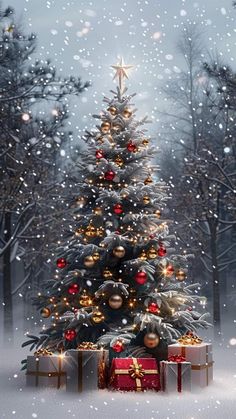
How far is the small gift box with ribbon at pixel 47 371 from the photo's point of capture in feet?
37.6

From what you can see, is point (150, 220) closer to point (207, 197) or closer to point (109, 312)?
point (109, 312)

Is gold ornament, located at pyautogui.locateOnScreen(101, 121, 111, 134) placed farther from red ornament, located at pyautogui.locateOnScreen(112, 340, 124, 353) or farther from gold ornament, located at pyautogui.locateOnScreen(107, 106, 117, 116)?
red ornament, located at pyautogui.locateOnScreen(112, 340, 124, 353)

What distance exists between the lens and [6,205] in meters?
17.7

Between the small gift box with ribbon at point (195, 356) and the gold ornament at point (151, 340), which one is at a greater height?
the gold ornament at point (151, 340)

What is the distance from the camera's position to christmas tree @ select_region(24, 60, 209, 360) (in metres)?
12.0

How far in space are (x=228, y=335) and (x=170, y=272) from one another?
11497 mm

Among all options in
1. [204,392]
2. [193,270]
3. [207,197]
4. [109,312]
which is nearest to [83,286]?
[109,312]

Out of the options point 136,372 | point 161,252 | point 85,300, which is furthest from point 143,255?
point 136,372

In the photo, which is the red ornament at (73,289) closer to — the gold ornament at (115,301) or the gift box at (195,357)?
the gold ornament at (115,301)

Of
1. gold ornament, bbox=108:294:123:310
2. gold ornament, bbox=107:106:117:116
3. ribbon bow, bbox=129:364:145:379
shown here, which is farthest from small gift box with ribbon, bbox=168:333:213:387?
gold ornament, bbox=107:106:117:116

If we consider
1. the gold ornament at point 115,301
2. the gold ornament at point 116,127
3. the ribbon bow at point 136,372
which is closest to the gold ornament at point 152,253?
the gold ornament at point 115,301

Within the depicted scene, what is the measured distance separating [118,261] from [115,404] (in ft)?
10.6

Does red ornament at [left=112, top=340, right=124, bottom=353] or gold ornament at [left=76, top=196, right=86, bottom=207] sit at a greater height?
gold ornament at [left=76, top=196, right=86, bottom=207]

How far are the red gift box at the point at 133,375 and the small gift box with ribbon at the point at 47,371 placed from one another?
0.91m
